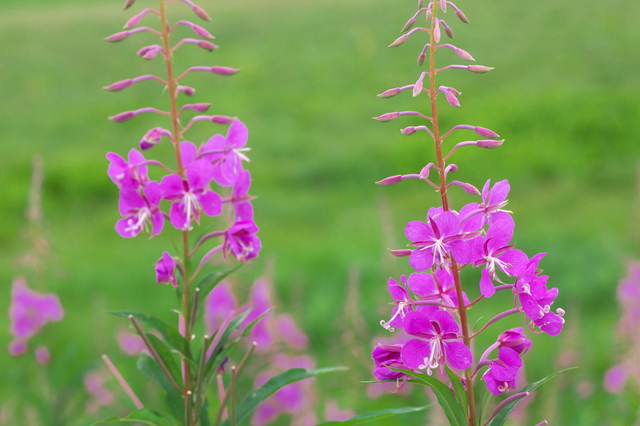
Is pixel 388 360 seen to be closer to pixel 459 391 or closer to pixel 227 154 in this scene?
pixel 459 391

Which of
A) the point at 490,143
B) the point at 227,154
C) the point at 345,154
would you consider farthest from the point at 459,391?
the point at 345,154

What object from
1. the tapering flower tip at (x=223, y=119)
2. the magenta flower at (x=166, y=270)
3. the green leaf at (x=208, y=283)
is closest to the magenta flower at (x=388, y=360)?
the green leaf at (x=208, y=283)

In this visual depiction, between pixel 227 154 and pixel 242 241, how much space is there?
0.19 metres

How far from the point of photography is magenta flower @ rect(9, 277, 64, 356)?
3.46m

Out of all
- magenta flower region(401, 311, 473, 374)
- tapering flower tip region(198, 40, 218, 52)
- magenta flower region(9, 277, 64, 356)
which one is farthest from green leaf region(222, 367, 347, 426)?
magenta flower region(9, 277, 64, 356)

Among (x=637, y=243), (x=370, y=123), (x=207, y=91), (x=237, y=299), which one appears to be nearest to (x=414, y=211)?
(x=370, y=123)

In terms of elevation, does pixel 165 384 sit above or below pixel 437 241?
below

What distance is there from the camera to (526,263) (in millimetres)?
1379

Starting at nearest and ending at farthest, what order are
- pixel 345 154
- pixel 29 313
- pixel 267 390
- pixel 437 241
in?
1. pixel 437 241
2. pixel 267 390
3. pixel 29 313
4. pixel 345 154

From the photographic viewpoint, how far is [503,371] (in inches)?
54.3

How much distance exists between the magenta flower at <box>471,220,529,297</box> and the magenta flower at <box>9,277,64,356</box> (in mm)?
2547

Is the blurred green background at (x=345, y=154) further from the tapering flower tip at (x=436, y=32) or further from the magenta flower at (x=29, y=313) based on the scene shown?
the tapering flower tip at (x=436, y=32)

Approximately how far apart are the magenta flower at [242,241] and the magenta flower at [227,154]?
0.09 m

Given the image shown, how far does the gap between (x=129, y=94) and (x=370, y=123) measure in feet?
13.5
